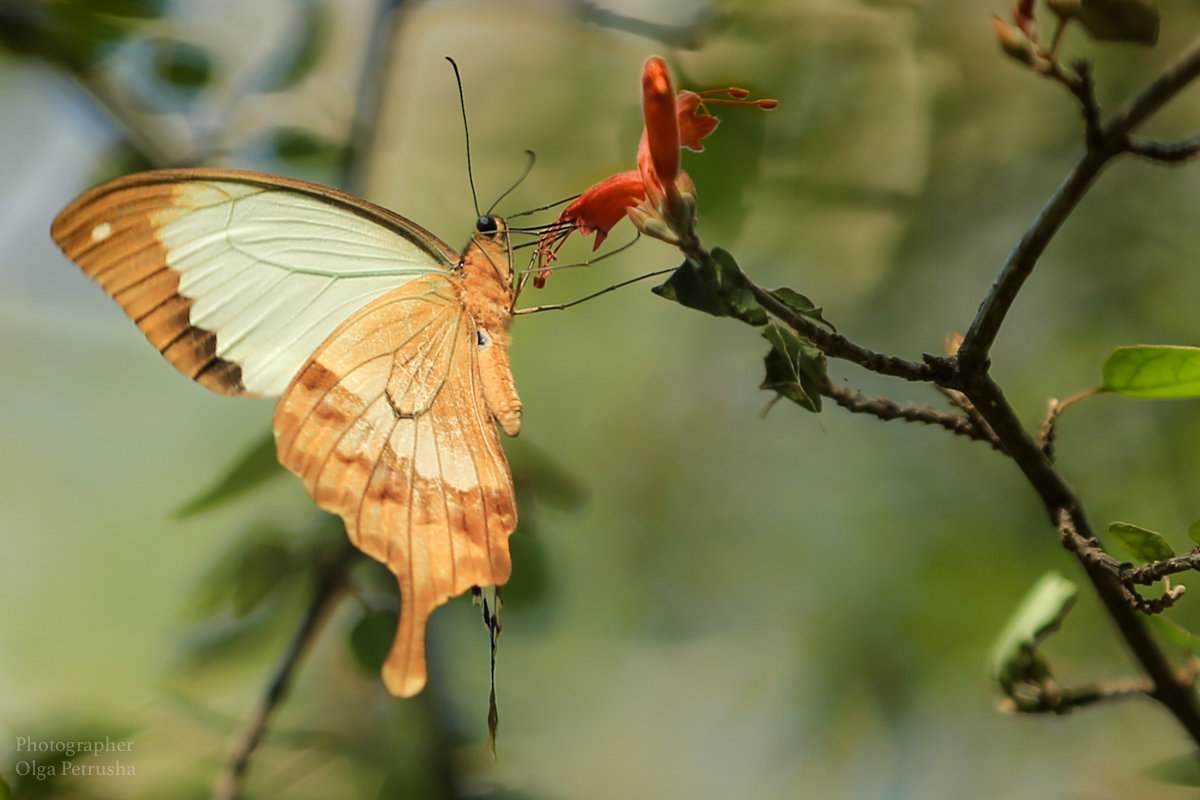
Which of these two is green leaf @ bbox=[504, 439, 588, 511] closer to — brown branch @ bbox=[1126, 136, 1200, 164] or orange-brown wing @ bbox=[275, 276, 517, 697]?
orange-brown wing @ bbox=[275, 276, 517, 697]

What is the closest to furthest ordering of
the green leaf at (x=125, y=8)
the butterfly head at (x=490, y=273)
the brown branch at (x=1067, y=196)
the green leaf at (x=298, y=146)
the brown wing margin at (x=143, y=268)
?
the brown branch at (x=1067, y=196), the brown wing margin at (x=143, y=268), the butterfly head at (x=490, y=273), the green leaf at (x=125, y=8), the green leaf at (x=298, y=146)

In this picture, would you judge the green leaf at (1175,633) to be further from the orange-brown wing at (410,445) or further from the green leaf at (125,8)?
the green leaf at (125,8)

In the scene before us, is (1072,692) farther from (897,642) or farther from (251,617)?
(251,617)

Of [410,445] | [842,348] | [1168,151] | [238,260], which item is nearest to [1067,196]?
[1168,151]

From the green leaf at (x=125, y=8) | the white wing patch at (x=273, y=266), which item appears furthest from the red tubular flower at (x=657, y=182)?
the green leaf at (x=125, y=8)

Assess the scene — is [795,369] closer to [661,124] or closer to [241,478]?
[661,124]

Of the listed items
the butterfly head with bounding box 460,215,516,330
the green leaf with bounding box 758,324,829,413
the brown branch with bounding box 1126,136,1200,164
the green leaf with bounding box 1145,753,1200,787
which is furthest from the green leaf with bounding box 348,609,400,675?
the brown branch with bounding box 1126,136,1200,164

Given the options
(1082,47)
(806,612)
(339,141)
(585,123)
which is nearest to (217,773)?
(339,141)
